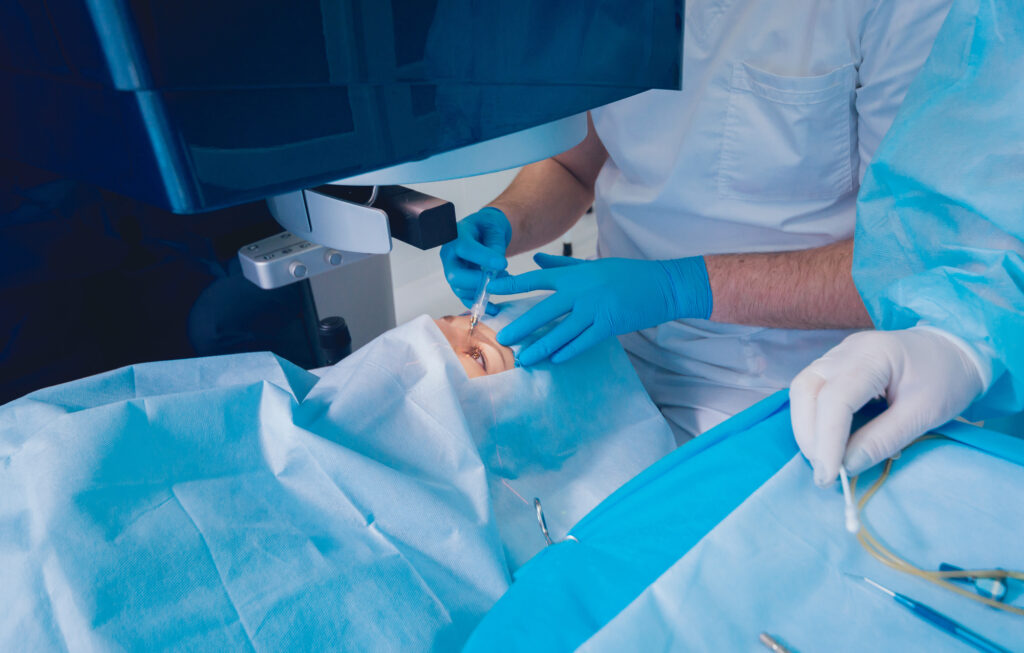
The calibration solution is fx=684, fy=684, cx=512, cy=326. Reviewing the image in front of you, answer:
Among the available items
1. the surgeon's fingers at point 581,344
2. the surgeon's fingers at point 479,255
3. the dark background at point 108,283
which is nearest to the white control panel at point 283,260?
the dark background at point 108,283

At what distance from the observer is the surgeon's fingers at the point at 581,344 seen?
1058 mm

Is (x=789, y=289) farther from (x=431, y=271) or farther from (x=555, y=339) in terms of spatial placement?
(x=431, y=271)

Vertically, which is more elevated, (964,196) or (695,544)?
(964,196)

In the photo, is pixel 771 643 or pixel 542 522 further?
pixel 542 522

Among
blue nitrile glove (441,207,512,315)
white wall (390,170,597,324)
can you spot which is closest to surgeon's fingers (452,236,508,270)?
blue nitrile glove (441,207,512,315)

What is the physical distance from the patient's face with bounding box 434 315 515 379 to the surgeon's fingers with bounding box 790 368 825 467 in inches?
17.9

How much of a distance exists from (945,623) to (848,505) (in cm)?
12

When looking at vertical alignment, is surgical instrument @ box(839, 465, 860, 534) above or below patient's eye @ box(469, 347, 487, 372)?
above

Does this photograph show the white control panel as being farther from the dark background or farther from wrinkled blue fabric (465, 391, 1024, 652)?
wrinkled blue fabric (465, 391, 1024, 652)

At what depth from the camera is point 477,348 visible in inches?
43.7

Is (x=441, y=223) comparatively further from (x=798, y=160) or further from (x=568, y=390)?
(x=798, y=160)

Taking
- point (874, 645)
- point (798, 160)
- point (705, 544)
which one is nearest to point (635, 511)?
point (705, 544)

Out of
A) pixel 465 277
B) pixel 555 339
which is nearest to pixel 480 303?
pixel 465 277

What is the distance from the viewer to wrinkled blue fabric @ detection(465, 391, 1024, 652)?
0.54 m
